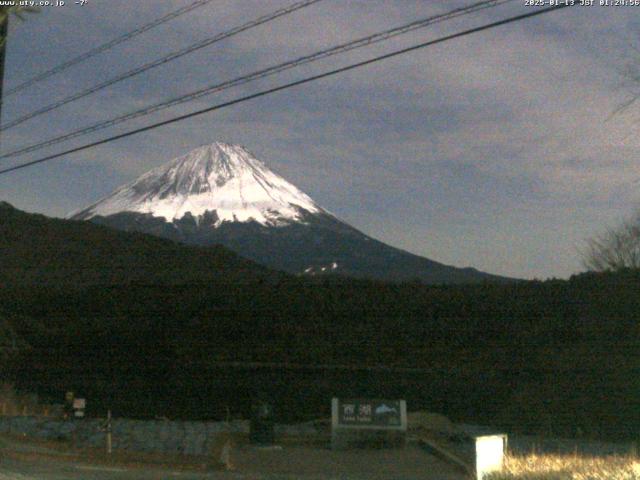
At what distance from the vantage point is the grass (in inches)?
372

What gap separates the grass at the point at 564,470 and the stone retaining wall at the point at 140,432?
29.0 feet

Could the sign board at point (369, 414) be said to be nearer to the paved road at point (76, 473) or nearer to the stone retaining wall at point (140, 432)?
the stone retaining wall at point (140, 432)

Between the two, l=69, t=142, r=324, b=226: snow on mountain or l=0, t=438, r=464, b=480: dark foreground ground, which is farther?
l=69, t=142, r=324, b=226: snow on mountain

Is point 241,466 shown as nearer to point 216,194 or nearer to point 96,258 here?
point 96,258

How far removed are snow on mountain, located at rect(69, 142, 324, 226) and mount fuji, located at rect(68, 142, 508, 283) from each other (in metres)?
0.11

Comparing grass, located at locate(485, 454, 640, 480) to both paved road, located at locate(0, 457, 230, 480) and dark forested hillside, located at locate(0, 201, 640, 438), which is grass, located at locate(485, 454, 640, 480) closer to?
paved road, located at locate(0, 457, 230, 480)

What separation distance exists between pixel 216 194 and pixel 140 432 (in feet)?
273

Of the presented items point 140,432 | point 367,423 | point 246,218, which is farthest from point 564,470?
point 246,218

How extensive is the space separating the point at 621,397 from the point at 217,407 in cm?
1352

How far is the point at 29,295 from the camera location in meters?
35.1

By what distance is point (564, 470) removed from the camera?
34.7 feet

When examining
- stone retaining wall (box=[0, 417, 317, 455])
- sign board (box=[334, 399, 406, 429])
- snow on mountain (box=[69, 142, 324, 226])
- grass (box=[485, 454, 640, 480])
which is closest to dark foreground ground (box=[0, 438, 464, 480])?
sign board (box=[334, 399, 406, 429])

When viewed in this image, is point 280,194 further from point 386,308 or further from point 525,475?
point 525,475

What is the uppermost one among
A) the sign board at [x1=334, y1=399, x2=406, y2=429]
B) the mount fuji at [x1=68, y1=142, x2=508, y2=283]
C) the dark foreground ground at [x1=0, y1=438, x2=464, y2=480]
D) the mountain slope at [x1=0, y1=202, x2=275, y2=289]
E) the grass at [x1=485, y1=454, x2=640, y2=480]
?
the mount fuji at [x1=68, y1=142, x2=508, y2=283]
